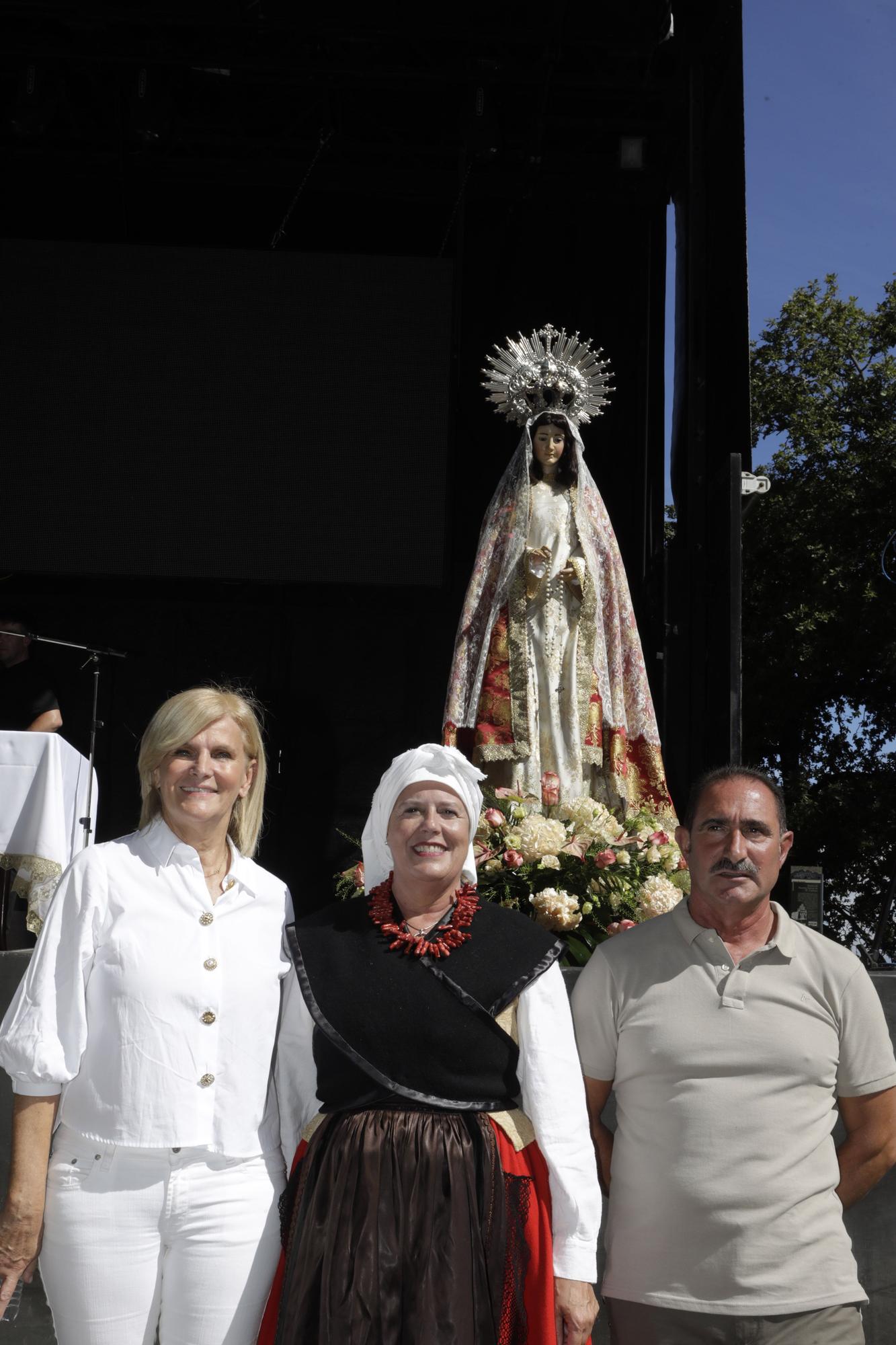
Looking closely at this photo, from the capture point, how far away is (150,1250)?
2.02 meters

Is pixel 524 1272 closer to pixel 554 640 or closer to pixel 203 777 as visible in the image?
pixel 203 777

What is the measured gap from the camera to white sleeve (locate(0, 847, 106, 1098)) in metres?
2.07

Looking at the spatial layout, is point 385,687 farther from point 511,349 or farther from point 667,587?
point 511,349

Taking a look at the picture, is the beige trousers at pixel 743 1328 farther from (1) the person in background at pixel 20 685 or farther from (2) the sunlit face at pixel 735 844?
(1) the person in background at pixel 20 685

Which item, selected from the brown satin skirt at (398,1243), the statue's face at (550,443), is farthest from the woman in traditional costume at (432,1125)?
the statue's face at (550,443)

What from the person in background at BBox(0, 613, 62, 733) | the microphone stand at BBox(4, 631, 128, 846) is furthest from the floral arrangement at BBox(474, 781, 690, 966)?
the person in background at BBox(0, 613, 62, 733)

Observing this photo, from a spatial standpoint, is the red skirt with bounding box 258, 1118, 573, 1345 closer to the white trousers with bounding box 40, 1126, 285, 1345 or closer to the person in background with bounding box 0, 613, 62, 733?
the white trousers with bounding box 40, 1126, 285, 1345

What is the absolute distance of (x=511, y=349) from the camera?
18.5 feet

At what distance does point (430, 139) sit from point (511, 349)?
9.17 ft

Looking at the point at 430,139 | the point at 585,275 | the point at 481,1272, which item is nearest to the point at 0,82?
the point at 430,139

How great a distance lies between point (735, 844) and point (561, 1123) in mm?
613

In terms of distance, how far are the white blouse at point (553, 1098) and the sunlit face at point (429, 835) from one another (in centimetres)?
25

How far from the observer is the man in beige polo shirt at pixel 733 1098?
85.2 inches

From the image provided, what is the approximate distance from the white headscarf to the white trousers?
0.61 meters
